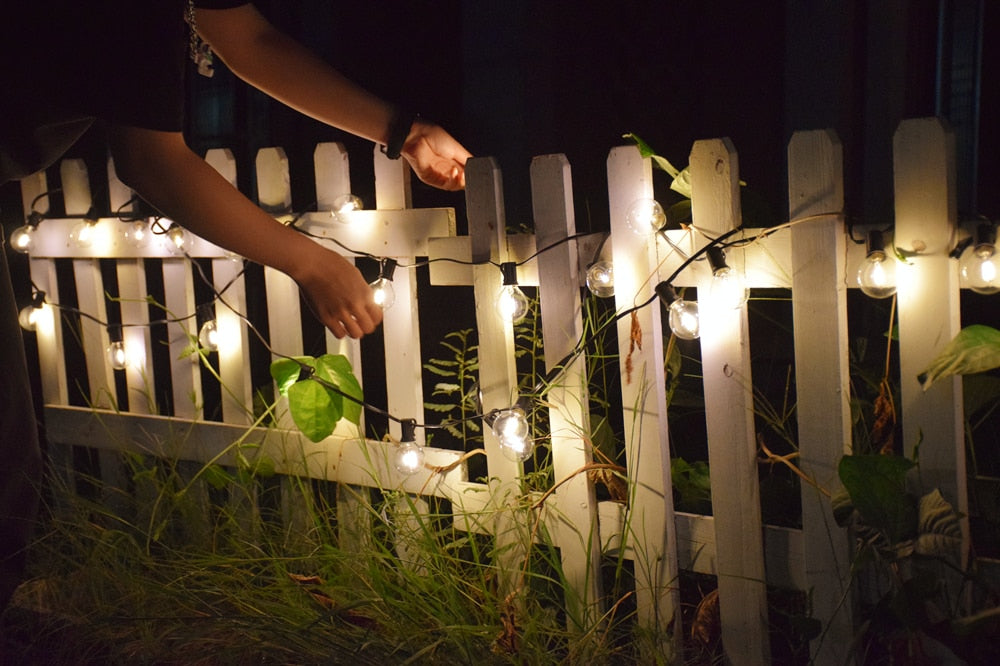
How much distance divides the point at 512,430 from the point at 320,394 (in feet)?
2.32

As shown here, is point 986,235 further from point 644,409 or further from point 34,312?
point 34,312

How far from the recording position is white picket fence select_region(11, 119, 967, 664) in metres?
2.20

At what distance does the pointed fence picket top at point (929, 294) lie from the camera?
6.90 ft

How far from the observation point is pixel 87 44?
2.08 metres

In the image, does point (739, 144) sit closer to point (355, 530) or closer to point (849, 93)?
point (849, 93)

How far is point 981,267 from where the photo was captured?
2066mm

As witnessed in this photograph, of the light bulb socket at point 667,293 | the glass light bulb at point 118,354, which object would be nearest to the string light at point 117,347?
the glass light bulb at point 118,354

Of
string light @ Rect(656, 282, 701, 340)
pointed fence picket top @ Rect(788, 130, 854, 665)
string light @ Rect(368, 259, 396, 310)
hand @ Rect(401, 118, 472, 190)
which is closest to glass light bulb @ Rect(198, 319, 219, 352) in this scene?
string light @ Rect(368, 259, 396, 310)

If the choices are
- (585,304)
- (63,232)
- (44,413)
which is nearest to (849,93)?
(585,304)

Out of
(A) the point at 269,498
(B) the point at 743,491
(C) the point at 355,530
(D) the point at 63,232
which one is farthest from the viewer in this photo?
(D) the point at 63,232

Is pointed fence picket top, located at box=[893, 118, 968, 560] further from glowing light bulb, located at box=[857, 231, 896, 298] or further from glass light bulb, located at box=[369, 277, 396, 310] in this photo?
glass light bulb, located at box=[369, 277, 396, 310]

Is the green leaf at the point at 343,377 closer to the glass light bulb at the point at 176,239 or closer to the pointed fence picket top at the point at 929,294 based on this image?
the glass light bulb at the point at 176,239

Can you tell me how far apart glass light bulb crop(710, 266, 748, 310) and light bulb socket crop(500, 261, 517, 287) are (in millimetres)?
566

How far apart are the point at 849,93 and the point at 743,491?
2.26 metres
